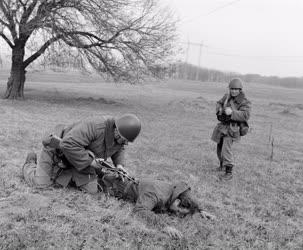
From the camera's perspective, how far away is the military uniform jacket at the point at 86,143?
4.94 metres

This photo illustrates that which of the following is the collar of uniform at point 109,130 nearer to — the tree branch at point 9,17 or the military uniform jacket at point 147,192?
the military uniform jacket at point 147,192

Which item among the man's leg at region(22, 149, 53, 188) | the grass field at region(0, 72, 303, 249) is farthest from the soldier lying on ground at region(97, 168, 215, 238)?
the man's leg at region(22, 149, 53, 188)

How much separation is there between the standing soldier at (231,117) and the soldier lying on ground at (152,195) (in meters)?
2.63

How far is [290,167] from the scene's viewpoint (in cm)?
989

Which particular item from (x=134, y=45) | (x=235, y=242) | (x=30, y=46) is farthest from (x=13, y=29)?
(x=235, y=242)

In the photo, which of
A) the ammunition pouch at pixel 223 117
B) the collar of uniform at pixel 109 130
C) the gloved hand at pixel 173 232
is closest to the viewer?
the gloved hand at pixel 173 232

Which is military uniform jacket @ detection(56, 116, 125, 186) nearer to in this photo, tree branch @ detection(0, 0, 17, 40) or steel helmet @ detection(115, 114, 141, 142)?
steel helmet @ detection(115, 114, 141, 142)

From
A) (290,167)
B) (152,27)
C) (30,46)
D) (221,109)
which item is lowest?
(290,167)

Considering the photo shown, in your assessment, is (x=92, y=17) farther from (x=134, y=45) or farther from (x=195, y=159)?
(x=195, y=159)

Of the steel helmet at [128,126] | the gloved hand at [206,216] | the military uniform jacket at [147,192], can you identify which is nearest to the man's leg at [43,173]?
the military uniform jacket at [147,192]

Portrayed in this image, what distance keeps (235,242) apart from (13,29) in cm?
1763

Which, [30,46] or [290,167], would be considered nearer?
[290,167]

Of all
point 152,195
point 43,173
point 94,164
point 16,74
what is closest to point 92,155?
point 94,164

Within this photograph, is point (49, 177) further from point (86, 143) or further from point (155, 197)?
point (155, 197)
